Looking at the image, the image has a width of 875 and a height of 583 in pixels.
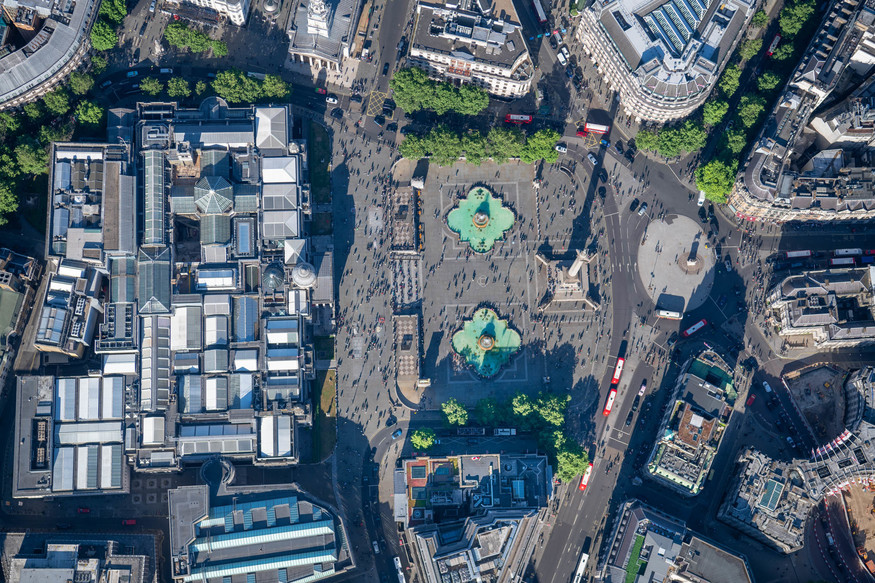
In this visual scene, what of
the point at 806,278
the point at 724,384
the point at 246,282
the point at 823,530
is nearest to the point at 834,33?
the point at 806,278

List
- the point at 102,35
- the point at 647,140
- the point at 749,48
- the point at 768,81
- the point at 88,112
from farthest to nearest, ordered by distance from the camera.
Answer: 1. the point at 749,48
2. the point at 768,81
3. the point at 647,140
4. the point at 102,35
5. the point at 88,112

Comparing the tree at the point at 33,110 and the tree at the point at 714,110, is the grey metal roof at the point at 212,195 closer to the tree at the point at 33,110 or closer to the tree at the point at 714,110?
the tree at the point at 33,110

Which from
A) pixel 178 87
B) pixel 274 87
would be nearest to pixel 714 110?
pixel 274 87

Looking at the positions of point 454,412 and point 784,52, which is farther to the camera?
point 784,52

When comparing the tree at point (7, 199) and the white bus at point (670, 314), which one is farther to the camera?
the white bus at point (670, 314)

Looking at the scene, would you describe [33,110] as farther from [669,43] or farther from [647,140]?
[669,43]

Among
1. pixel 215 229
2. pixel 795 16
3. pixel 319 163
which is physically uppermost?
pixel 795 16

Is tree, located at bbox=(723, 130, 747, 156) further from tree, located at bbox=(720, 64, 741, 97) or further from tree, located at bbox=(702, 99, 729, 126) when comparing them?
tree, located at bbox=(720, 64, 741, 97)

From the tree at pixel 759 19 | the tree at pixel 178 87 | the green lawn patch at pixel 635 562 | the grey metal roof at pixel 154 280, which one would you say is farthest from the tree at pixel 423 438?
the tree at pixel 759 19

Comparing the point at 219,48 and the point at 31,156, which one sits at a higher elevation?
the point at 219,48
